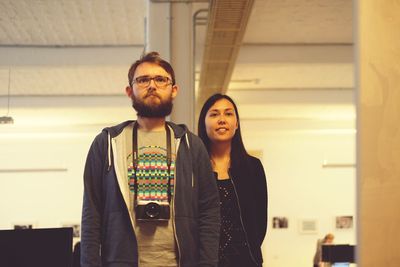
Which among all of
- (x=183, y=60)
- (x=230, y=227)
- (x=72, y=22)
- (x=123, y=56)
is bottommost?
(x=230, y=227)

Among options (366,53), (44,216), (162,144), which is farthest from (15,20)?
(44,216)

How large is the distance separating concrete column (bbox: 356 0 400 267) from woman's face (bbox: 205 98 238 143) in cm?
106

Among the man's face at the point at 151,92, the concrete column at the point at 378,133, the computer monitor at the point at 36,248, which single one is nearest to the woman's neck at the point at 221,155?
the man's face at the point at 151,92

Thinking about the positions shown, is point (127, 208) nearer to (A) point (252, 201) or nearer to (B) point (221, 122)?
(A) point (252, 201)

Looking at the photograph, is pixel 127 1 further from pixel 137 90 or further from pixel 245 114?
pixel 245 114

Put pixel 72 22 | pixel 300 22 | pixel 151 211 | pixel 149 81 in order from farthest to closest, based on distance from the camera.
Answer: pixel 300 22
pixel 72 22
pixel 149 81
pixel 151 211

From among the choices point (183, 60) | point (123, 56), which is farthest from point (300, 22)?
point (123, 56)

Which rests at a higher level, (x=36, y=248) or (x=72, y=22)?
(x=72, y=22)

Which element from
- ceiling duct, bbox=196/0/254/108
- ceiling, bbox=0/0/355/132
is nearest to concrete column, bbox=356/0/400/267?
ceiling duct, bbox=196/0/254/108

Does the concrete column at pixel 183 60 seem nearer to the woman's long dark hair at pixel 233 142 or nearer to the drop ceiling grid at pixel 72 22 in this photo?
the drop ceiling grid at pixel 72 22

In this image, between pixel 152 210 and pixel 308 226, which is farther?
pixel 308 226

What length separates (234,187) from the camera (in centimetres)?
292

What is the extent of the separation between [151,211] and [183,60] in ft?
11.6

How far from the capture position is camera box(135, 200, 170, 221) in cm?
223
